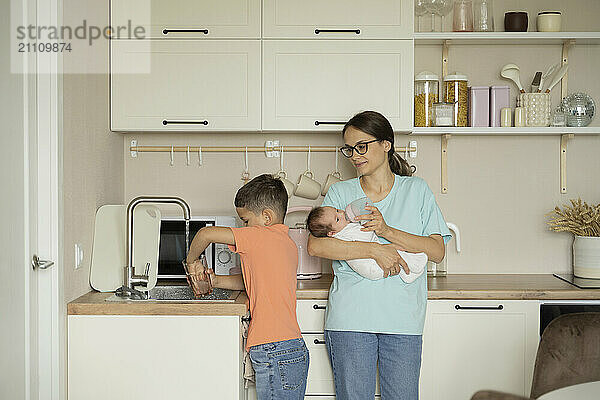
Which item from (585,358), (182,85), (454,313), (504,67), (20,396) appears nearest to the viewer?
(585,358)

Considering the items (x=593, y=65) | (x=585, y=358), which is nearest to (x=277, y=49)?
(x=593, y=65)

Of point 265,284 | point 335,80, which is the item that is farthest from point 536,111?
point 265,284

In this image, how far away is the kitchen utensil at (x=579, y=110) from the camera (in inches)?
122

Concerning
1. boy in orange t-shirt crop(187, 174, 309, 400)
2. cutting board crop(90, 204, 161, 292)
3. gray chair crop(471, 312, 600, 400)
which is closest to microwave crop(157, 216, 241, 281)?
cutting board crop(90, 204, 161, 292)

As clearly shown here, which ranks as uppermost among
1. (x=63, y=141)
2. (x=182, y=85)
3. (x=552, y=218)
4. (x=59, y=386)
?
(x=182, y=85)

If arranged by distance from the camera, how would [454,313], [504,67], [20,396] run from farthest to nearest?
[504,67]
[454,313]
[20,396]

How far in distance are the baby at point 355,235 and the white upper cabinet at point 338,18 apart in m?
0.85

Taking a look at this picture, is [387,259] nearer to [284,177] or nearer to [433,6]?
[284,177]

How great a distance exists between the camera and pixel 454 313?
9.15 ft

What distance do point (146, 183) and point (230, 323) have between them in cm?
113

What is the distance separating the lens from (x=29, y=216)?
2285 millimetres

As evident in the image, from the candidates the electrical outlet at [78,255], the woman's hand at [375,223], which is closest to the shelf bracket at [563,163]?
the woman's hand at [375,223]

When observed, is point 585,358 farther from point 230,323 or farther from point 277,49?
point 277,49

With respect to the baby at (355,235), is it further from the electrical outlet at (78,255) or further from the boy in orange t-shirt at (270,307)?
the electrical outlet at (78,255)
